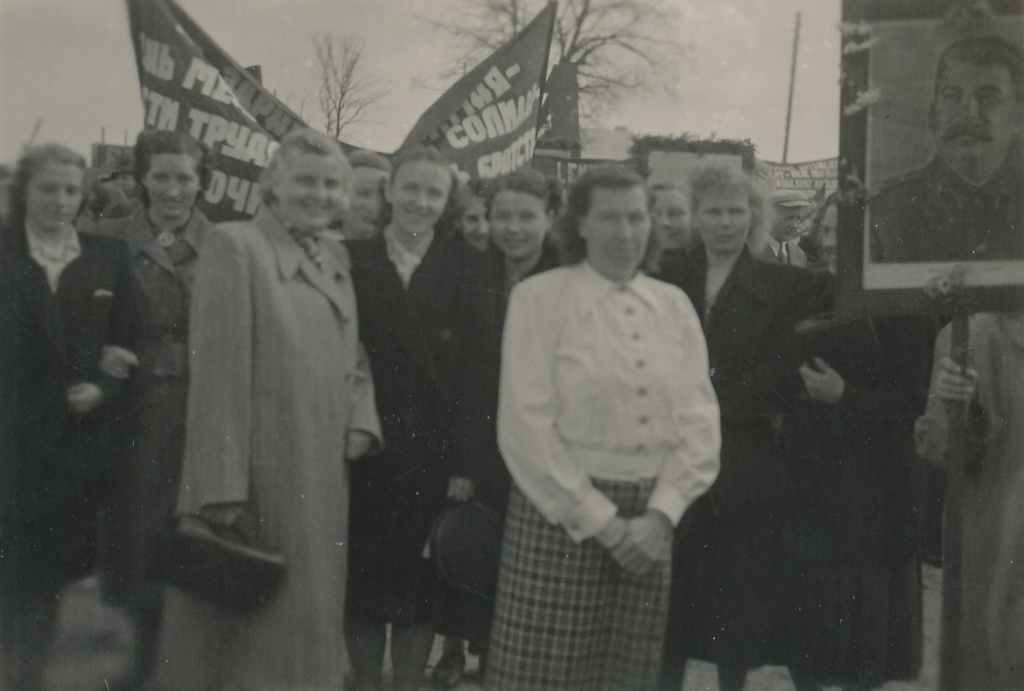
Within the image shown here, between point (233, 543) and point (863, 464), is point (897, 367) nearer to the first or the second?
point (863, 464)

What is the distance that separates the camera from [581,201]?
3.74 m

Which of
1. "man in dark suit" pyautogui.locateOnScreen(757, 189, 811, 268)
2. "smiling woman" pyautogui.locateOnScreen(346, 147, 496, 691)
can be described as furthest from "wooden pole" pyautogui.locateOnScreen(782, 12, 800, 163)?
"smiling woman" pyautogui.locateOnScreen(346, 147, 496, 691)

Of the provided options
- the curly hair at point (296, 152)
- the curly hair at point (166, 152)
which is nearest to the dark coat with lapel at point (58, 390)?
the curly hair at point (166, 152)

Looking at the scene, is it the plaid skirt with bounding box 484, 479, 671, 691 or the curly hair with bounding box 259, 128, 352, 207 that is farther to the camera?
the curly hair with bounding box 259, 128, 352, 207

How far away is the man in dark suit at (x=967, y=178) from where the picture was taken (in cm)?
399

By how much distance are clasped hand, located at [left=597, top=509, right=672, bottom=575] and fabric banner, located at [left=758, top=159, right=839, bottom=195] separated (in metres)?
1.39

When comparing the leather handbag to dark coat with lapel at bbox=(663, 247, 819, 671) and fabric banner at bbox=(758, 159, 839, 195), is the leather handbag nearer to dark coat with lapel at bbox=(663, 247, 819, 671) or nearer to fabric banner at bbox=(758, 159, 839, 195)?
dark coat with lapel at bbox=(663, 247, 819, 671)

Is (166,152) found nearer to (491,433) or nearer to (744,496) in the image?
(491,433)

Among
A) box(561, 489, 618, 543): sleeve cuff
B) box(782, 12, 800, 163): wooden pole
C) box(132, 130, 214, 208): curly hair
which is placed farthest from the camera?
box(782, 12, 800, 163): wooden pole

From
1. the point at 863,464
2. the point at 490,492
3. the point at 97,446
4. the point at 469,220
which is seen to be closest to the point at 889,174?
the point at 863,464

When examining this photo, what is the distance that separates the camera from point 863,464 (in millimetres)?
4176

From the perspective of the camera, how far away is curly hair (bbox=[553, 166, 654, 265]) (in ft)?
12.2

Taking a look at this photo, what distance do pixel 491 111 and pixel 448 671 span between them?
2127mm

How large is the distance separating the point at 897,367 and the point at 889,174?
71 centimetres
